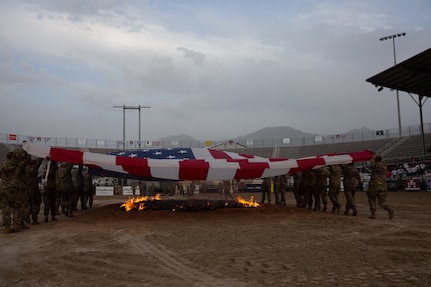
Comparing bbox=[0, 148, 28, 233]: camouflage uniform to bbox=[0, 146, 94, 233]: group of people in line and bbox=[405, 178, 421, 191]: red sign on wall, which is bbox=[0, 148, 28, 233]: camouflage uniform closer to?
bbox=[0, 146, 94, 233]: group of people in line

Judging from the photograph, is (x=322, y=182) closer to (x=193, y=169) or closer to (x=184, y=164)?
(x=193, y=169)

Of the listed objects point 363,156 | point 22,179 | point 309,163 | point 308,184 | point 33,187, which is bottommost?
point 308,184

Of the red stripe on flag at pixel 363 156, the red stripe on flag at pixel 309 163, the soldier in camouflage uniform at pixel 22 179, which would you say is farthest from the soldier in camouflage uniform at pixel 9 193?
the red stripe on flag at pixel 363 156

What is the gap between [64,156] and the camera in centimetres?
815

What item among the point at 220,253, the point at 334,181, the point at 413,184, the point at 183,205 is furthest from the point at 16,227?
the point at 413,184

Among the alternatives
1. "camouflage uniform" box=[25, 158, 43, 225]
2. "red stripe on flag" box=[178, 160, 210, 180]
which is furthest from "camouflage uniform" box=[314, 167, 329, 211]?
"camouflage uniform" box=[25, 158, 43, 225]

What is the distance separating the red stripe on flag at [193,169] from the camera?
28.8ft

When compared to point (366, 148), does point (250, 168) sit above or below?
below

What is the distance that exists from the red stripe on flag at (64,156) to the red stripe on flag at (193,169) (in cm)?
251

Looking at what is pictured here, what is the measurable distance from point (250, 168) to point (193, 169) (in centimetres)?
160

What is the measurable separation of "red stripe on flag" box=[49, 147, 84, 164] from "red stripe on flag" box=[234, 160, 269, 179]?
414 cm

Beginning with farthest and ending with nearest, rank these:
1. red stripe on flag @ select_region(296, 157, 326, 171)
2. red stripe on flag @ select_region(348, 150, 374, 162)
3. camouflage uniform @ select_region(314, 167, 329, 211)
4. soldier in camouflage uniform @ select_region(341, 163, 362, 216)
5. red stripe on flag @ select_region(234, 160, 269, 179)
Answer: camouflage uniform @ select_region(314, 167, 329, 211), soldier in camouflage uniform @ select_region(341, 163, 362, 216), red stripe on flag @ select_region(348, 150, 374, 162), red stripe on flag @ select_region(296, 157, 326, 171), red stripe on flag @ select_region(234, 160, 269, 179)

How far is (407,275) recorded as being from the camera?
4.22m

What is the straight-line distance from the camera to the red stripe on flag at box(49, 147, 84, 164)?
317 inches
